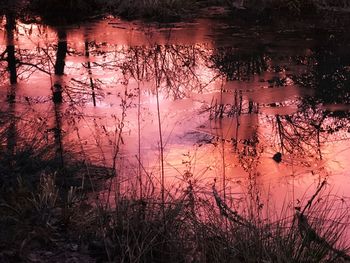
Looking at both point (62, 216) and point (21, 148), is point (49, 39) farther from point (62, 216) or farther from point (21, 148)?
point (62, 216)

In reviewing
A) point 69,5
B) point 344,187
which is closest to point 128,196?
point 344,187

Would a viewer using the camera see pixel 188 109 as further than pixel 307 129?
Yes

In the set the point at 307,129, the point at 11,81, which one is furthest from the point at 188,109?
the point at 11,81

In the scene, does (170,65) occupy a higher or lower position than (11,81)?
higher

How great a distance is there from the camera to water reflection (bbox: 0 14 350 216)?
700cm

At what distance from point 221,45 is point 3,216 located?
998 centimetres

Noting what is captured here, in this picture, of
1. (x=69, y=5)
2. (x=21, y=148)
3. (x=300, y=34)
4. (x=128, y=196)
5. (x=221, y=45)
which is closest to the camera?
(x=128, y=196)

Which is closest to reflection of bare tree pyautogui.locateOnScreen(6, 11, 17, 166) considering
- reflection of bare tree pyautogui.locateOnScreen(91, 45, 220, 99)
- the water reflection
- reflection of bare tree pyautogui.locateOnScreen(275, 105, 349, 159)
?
the water reflection

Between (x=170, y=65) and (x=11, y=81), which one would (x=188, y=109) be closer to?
(x=170, y=65)

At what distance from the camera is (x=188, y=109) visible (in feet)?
30.7

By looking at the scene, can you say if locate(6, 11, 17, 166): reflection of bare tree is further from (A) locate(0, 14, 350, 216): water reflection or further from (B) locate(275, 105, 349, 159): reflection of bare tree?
(B) locate(275, 105, 349, 159): reflection of bare tree

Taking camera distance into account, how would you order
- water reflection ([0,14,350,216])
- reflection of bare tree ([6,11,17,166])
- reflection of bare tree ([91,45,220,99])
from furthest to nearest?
1. reflection of bare tree ([91,45,220,99])
2. water reflection ([0,14,350,216])
3. reflection of bare tree ([6,11,17,166])

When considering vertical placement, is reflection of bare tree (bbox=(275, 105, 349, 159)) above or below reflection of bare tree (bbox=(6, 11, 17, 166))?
below

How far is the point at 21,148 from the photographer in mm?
6391
